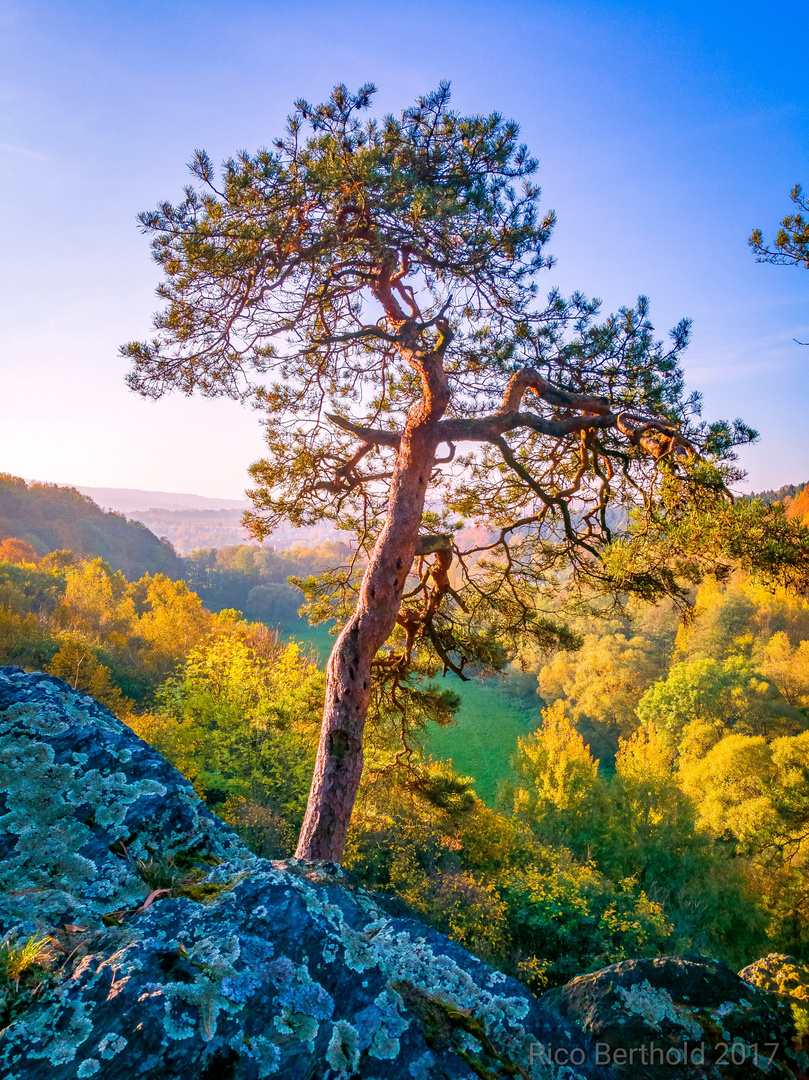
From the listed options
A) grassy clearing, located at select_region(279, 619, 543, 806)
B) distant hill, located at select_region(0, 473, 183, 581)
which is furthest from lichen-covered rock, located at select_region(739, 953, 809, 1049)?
distant hill, located at select_region(0, 473, 183, 581)

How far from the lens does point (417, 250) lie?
5.26 m

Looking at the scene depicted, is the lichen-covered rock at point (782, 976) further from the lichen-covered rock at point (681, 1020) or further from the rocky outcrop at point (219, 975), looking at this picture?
the rocky outcrop at point (219, 975)

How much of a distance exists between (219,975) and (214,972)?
0.6 inches

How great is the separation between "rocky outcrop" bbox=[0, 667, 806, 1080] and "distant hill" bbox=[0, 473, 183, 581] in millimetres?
62773

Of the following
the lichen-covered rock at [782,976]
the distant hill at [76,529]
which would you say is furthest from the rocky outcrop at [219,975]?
the distant hill at [76,529]

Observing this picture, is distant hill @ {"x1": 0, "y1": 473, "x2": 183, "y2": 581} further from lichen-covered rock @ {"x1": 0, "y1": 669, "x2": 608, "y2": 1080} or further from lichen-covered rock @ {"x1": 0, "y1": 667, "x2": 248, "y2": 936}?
lichen-covered rock @ {"x1": 0, "y1": 669, "x2": 608, "y2": 1080}

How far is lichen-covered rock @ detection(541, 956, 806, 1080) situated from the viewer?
2.11 meters

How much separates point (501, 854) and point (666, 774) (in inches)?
430

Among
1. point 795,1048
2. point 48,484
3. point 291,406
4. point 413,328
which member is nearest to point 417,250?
point 413,328

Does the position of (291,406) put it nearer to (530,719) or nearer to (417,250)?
(417,250)

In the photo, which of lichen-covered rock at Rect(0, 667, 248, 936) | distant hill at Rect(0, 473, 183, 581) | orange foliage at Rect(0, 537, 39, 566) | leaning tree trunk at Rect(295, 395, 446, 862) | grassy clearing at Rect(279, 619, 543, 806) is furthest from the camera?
distant hill at Rect(0, 473, 183, 581)

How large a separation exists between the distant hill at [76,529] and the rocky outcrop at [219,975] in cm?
6277

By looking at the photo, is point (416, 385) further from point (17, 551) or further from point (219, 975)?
point (17, 551)

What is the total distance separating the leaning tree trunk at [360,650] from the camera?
4379mm
